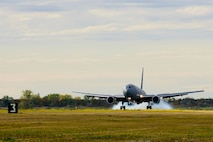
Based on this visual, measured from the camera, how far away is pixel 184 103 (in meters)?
190

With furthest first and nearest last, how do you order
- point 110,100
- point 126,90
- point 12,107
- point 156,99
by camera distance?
1. point 110,100
2. point 156,99
3. point 126,90
4. point 12,107

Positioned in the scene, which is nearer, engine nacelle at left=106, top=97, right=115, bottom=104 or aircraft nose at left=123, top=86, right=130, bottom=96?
aircraft nose at left=123, top=86, right=130, bottom=96

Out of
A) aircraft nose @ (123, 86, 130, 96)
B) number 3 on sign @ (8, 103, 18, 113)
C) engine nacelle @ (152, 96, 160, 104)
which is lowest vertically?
number 3 on sign @ (8, 103, 18, 113)

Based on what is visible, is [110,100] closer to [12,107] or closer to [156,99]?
[156,99]

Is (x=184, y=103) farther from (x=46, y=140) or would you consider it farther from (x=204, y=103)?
(x=46, y=140)

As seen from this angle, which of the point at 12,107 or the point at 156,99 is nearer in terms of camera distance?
the point at 12,107

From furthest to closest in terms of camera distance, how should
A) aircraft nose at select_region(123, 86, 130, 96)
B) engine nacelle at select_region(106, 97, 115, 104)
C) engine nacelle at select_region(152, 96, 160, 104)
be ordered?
1. engine nacelle at select_region(106, 97, 115, 104)
2. engine nacelle at select_region(152, 96, 160, 104)
3. aircraft nose at select_region(123, 86, 130, 96)

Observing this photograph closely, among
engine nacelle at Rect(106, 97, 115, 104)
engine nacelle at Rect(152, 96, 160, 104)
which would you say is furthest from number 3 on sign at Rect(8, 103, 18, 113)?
engine nacelle at Rect(106, 97, 115, 104)

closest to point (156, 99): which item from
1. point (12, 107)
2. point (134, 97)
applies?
point (134, 97)

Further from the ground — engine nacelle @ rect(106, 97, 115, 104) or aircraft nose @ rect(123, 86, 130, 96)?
aircraft nose @ rect(123, 86, 130, 96)

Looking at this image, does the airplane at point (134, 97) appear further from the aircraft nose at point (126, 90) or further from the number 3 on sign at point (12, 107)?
the number 3 on sign at point (12, 107)

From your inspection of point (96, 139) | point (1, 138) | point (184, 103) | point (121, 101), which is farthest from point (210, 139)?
point (184, 103)

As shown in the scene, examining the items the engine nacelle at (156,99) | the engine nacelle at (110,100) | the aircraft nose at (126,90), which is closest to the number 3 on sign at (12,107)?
the aircraft nose at (126,90)

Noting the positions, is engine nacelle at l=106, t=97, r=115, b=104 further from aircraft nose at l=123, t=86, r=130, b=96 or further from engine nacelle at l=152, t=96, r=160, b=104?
engine nacelle at l=152, t=96, r=160, b=104
